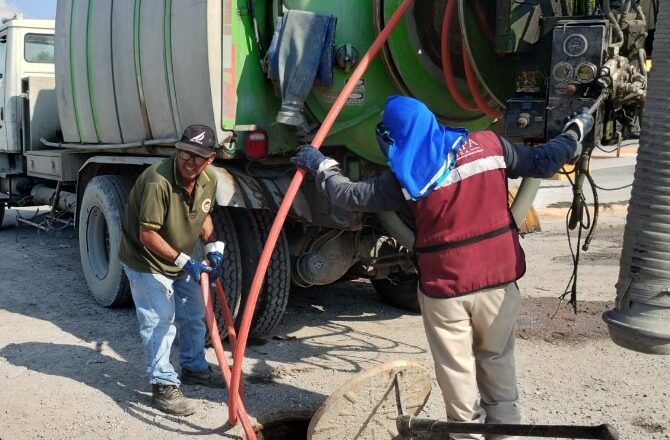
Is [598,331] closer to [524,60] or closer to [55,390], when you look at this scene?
[524,60]

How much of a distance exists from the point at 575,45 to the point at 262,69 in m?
2.03

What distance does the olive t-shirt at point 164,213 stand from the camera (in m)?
4.17

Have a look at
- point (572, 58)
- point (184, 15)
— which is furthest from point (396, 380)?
point (184, 15)

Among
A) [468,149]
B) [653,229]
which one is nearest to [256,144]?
[468,149]

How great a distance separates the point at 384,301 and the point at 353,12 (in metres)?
2.88

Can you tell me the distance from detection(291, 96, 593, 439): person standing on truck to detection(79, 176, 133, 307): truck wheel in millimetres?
2896

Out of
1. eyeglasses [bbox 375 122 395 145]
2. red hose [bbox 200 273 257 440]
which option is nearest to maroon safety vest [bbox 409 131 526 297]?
eyeglasses [bbox 375 122 395 145]

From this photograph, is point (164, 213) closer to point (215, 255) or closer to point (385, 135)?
point (215, 255)

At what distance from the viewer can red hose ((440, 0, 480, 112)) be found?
4203 millimetres

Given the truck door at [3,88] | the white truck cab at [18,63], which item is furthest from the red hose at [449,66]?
the truck door at [3,88]

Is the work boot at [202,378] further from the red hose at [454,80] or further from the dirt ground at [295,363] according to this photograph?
the red hose at [454,80]

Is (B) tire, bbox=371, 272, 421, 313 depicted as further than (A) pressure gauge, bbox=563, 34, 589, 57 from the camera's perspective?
Answer: Yes

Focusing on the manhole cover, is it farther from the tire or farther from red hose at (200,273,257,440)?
the tire

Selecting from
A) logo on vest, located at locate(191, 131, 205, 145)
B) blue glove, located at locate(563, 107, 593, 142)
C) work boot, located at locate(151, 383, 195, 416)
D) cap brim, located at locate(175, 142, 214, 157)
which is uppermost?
blue glove, located at locate(563, 107, 593, 142)
